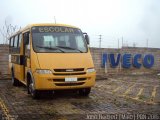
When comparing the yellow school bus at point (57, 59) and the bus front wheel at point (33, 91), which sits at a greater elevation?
the yellow school bus at point (57, 59)

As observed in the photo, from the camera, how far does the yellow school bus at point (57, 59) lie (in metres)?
10.0

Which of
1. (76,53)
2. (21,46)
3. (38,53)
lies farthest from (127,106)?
(21,46)

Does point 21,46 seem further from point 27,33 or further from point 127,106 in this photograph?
point 127,106

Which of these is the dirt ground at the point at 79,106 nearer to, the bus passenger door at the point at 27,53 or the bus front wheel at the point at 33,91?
the bus front wheel at the point at 33,91

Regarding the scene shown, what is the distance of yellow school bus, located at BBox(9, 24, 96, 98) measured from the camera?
10031mm

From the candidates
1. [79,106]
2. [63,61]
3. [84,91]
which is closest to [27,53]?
[63,61]

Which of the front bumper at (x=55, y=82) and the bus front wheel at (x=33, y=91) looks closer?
the front bumper at (x=55, y=82)

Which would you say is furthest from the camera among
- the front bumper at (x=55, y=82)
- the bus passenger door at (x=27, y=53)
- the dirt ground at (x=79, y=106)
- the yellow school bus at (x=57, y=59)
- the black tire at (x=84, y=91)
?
the black tire at (x=84, y=91)

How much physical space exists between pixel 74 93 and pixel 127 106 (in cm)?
316

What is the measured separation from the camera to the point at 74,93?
12.1 metres

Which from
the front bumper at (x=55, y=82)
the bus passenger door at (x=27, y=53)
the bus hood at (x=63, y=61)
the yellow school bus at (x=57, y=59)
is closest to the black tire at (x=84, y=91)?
the yellow school bus at (x=57, y=59)

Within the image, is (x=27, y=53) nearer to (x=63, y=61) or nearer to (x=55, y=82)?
(x=63, y=61)

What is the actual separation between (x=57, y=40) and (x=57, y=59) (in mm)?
962

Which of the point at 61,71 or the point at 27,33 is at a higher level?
the point at 27,33
